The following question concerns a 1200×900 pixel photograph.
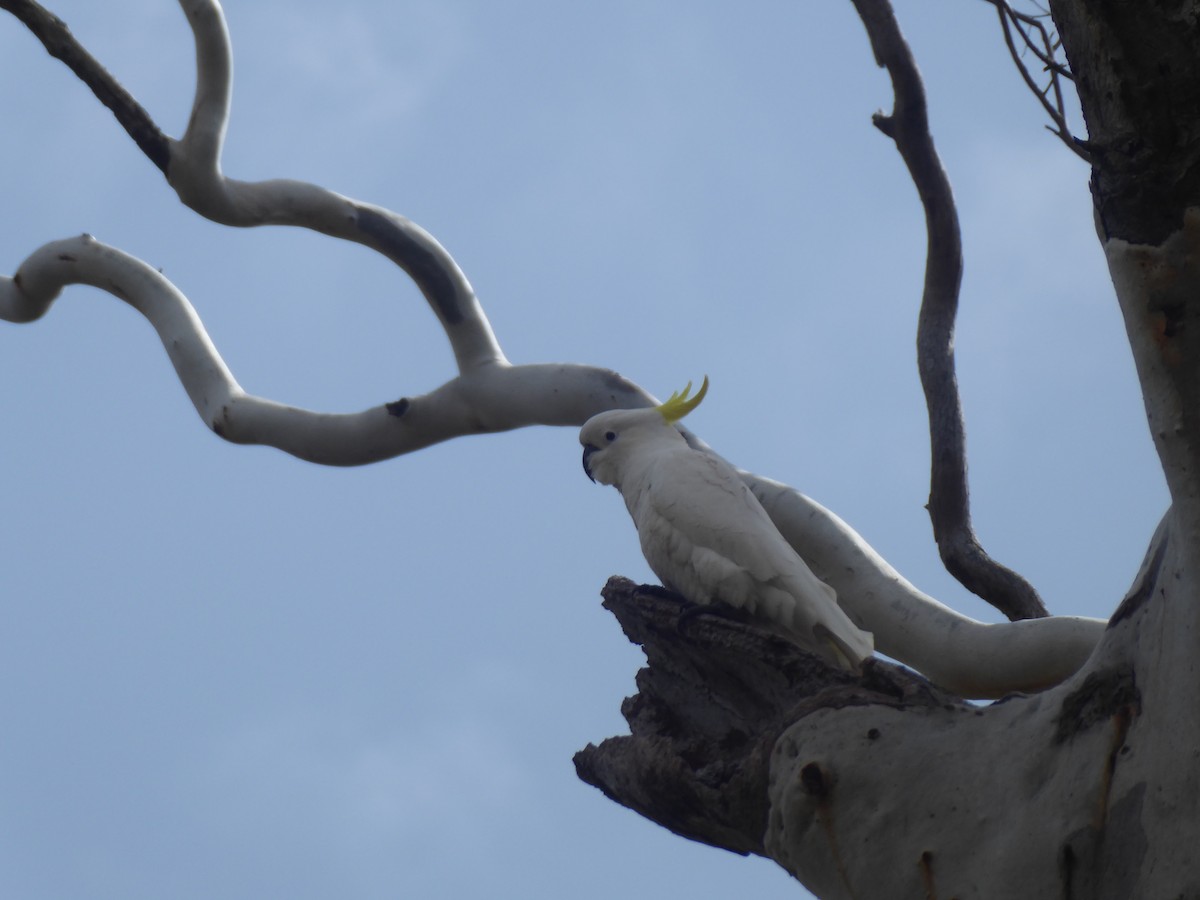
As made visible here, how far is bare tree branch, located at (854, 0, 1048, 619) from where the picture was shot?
2.84 metres

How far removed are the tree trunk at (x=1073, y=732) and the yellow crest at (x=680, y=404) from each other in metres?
1.19

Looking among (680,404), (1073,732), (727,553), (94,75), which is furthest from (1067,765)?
(94,75)

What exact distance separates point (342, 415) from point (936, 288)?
5.32 feet

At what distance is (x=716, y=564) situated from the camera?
2371 millimetres

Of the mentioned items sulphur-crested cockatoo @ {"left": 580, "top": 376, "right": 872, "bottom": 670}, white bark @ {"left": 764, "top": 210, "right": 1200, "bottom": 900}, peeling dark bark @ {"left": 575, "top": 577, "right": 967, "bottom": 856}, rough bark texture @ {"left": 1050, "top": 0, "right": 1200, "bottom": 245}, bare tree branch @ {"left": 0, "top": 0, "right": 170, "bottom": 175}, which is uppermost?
bare tree branch @ {"left": 0, "top": 0, "right": 170, "bottom": 175}

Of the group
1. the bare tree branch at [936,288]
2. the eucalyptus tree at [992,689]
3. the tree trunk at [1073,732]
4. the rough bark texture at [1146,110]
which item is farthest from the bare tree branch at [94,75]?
the rough bark texture at [1146,110]

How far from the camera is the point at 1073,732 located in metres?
1.33

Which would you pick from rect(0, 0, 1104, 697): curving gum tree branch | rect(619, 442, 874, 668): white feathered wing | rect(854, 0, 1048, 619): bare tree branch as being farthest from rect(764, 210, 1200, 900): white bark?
rect(854, 0, 1048, 619): bare tree branch

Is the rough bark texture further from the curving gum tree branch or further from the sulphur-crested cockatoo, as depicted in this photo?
the curving gum tree branch

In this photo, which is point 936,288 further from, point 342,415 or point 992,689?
point 342,415

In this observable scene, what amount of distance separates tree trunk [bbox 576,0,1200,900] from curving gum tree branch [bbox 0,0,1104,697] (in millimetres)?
1012

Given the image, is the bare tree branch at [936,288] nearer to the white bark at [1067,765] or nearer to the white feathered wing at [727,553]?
the white feathered wing at [727,553]

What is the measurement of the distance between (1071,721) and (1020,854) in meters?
0.17

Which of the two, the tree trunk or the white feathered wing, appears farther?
the white feathered wing
